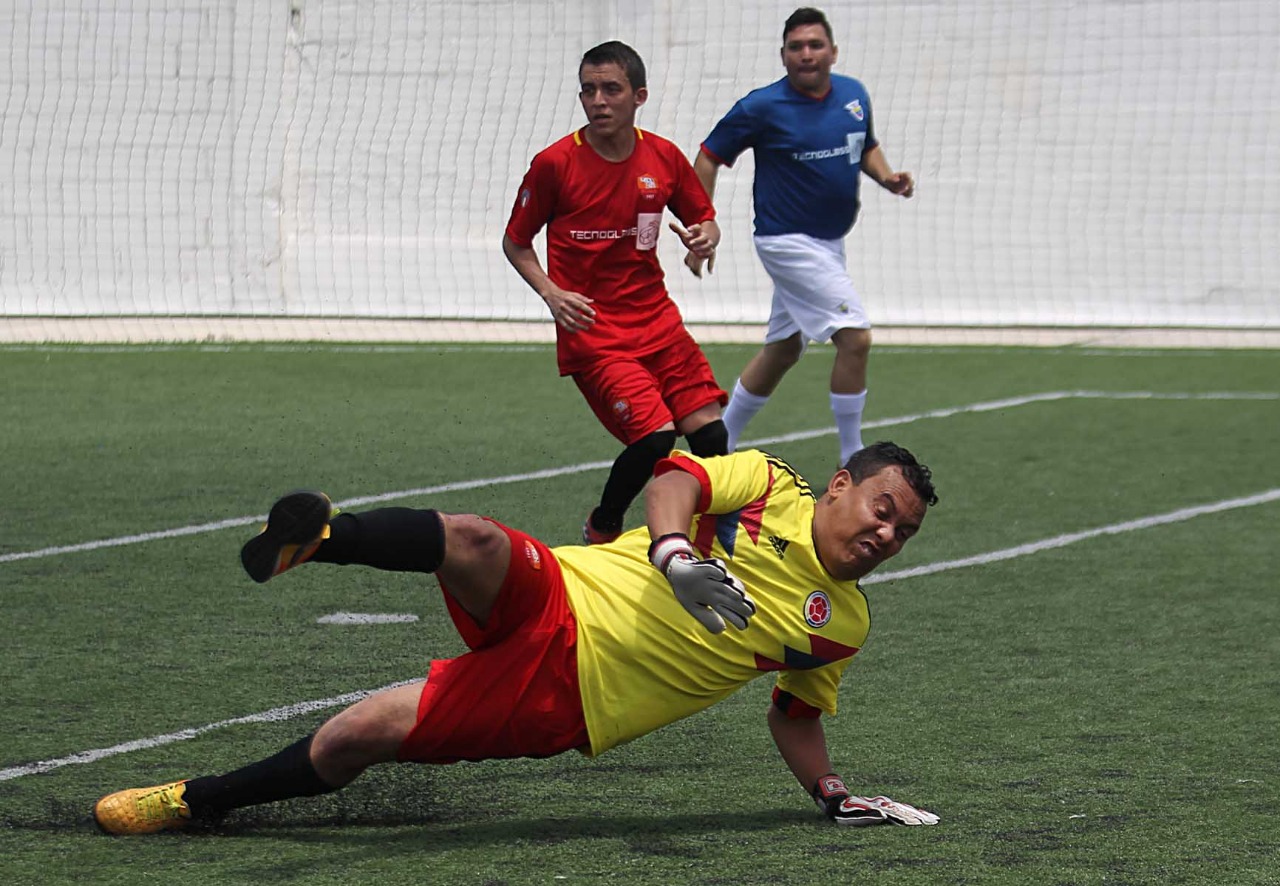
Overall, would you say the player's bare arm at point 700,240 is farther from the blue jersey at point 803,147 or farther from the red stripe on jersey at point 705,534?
the red stripe on jersey at point 705,534

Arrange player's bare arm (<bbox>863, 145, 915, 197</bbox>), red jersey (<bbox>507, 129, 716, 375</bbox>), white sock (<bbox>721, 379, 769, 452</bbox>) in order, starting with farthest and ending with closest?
white sock (<bbox>721, 379, 769, 452</bbox>) → player's bare arm (<bbox>863, 145, 915, 197</bbox>) → red jersey (<bbox>507, 129, 716, 375</bbox>)

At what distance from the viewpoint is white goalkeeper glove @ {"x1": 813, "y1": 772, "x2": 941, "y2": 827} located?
4.38m

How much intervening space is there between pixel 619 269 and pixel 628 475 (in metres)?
0.81

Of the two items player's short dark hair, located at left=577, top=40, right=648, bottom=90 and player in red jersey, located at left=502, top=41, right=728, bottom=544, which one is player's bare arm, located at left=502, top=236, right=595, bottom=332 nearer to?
player in red jersey, located at left=502, top=41, right=728, bottom=544

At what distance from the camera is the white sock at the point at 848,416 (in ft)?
30.5

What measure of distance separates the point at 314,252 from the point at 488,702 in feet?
44.7

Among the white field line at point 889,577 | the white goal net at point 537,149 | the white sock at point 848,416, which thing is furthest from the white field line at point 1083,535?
the white goal net at point 537,149

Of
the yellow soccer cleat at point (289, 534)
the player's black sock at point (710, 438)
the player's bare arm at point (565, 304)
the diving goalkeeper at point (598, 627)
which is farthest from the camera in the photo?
the player's black sock at point (710, 438)

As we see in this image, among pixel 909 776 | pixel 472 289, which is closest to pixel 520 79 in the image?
pixel 472 289

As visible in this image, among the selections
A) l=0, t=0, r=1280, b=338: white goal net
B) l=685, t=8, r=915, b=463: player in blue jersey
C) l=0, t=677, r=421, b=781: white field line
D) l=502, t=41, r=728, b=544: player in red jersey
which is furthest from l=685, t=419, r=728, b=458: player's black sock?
l=0, t=0, r=1280, b=338: white goal net

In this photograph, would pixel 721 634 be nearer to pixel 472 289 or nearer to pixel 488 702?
pixel 488 702

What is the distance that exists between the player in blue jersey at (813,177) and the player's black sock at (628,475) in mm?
1893

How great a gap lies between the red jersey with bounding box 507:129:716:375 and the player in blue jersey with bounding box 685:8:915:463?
1.46 m

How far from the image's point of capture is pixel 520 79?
1783 centimetres
